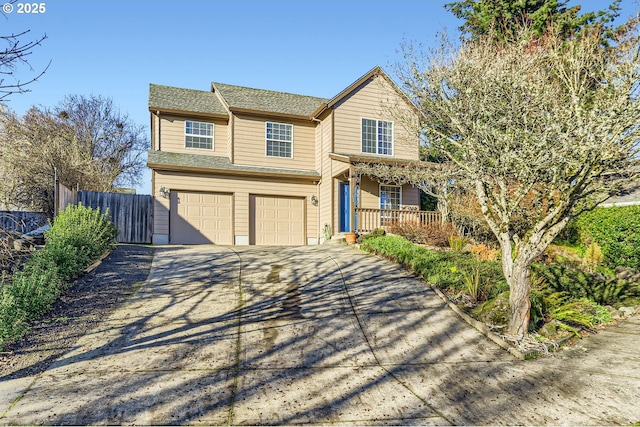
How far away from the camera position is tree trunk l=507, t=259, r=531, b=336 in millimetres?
6887

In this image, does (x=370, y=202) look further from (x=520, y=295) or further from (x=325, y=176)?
(x=520, y=295)

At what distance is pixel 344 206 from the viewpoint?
17.2 m

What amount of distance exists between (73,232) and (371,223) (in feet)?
32.6

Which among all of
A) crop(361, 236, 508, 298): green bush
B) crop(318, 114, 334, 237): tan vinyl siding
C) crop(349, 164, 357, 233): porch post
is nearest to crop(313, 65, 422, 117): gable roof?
crop(318, 114, 334, 237): tan vinyl siding

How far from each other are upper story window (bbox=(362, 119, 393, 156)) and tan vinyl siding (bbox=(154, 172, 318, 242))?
9.78ft

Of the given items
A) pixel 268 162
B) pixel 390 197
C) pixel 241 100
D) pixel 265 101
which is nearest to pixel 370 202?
pixel 390 197

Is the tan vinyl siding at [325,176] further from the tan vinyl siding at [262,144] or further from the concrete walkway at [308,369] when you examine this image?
the concrete walkway at [308,369]

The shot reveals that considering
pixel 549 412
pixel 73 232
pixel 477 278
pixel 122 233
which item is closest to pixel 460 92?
pixel 477 278

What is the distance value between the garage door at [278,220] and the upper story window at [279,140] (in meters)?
2.00

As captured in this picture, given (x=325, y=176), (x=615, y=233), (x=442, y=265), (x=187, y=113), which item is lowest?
(x=442, y=265)

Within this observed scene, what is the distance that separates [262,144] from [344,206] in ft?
14.7

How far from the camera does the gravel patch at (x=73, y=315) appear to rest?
5406 millimetres

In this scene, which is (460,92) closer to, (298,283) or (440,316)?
(440,316)

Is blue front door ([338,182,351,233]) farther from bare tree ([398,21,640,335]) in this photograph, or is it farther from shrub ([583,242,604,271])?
bare tree ([398,21,640,335])
